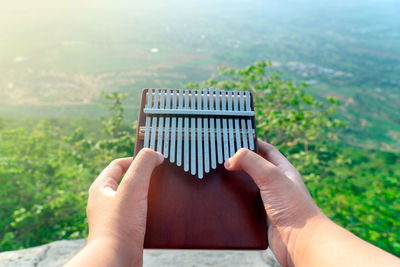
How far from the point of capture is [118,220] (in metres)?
1.44

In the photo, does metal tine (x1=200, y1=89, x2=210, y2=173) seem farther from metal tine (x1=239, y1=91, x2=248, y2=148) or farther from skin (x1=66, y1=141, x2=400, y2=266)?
metal tine (x1=239, y1=91, x2=248, y2=148)

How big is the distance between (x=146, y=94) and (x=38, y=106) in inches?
237

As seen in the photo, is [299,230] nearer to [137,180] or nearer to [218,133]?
[218,133]

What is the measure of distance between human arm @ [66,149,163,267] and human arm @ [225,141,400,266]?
28.6 inches

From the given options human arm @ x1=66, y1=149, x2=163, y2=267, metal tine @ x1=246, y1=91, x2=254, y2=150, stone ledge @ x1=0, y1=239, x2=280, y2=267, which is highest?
metal tine @ x1=246, y1=91, x2=254, y2=150

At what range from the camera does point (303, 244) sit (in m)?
1.57

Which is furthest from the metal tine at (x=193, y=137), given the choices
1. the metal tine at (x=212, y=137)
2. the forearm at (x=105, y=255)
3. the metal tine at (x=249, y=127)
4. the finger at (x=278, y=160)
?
the forearm at (x=105, y=255)

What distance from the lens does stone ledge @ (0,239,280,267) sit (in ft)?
8.38

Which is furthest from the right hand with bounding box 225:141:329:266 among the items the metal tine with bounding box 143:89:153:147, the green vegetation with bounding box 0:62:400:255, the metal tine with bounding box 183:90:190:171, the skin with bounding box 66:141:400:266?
the green vegetation with bounding box 0:62:400:255

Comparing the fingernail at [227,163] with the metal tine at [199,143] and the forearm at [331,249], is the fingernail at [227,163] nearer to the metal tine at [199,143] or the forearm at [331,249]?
the metal tine at [199,143]

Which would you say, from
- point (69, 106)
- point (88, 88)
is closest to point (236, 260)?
point (69, 106)

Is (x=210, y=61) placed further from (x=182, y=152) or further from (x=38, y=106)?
(x=182, y=152)

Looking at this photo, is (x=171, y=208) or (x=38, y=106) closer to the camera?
(x=171, y=208)

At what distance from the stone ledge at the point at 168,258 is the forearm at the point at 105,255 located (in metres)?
1.33
